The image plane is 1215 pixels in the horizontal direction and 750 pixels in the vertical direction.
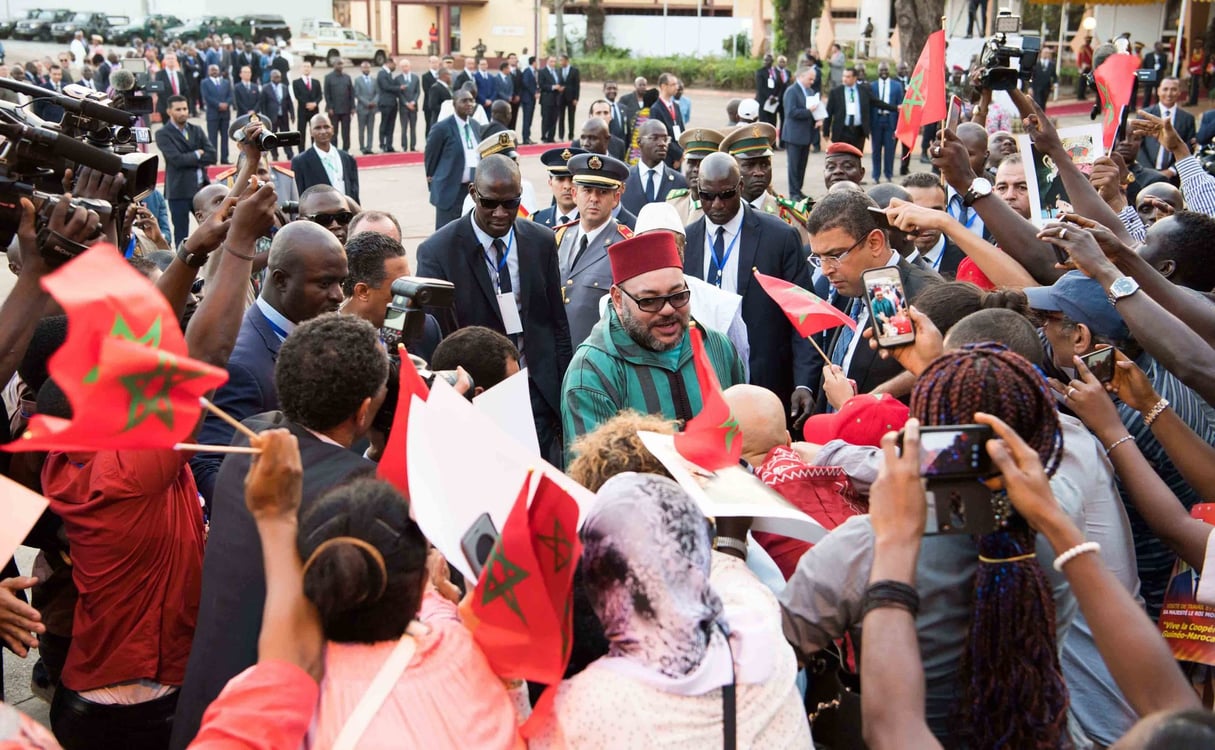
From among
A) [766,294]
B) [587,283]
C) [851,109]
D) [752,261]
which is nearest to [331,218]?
[587,283]

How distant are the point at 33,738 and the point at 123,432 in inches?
21.7

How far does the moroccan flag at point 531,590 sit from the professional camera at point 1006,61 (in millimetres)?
3858

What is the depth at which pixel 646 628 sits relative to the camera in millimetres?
2207

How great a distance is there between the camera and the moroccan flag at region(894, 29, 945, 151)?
6.52 meters

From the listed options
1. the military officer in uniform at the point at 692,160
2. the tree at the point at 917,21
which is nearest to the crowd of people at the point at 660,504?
the military officer in uniform at the point at 692,160

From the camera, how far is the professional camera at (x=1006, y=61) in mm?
5188

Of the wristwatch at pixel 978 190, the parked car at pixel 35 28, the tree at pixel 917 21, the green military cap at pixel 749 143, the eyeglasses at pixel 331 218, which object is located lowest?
the eyeglasses at pixel 331 218

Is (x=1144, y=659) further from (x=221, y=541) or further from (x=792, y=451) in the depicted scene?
(x=221, y=541)

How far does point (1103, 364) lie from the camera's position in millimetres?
3379

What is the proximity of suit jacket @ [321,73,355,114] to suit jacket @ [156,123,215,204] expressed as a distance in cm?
1027

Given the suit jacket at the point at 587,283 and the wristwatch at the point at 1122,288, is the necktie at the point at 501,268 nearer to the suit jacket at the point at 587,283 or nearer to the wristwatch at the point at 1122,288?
the suit jacket at the point at 587,283

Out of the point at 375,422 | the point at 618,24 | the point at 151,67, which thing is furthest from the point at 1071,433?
the point at 618,24

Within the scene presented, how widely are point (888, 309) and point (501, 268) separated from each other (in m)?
3.01

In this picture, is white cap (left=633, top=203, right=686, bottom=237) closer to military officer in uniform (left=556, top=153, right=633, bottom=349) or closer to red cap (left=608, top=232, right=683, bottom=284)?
military officer in uniform (left=556, top=153, right=633, bottom=349)
